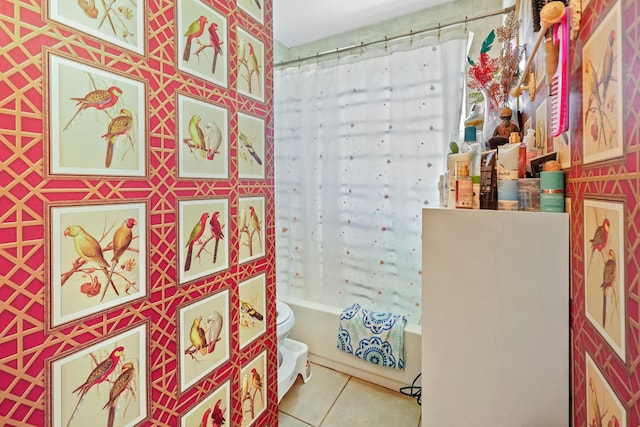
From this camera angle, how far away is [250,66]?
1.09 meters

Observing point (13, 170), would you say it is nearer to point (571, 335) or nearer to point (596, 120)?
point (596, 120)

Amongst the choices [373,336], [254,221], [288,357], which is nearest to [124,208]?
[254,221]

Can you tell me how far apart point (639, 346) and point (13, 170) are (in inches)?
41.0

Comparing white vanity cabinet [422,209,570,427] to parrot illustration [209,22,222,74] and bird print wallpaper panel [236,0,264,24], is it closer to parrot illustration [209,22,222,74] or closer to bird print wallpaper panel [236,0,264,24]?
parrot illustration [209,22,222,74]

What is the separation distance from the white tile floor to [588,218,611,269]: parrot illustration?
1.44 m

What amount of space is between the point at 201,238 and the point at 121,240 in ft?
0.78

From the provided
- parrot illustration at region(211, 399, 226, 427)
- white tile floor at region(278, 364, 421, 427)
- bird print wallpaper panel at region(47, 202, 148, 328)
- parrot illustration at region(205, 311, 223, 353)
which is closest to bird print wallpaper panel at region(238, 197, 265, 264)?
parrot illustration at region(205, 311, 223, 353)

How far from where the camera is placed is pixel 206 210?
Answer: 0.90 meters

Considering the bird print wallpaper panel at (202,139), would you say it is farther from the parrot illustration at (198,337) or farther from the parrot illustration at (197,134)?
the parrot illustration at (198,337)

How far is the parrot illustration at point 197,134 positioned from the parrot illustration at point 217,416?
84cm

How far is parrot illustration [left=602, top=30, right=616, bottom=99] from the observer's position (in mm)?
452

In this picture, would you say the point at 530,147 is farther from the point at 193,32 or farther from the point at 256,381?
the point at 256,381

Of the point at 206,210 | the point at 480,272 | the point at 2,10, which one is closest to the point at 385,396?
the point at 480,272

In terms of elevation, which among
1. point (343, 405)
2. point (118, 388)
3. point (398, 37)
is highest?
point (398, 37)
